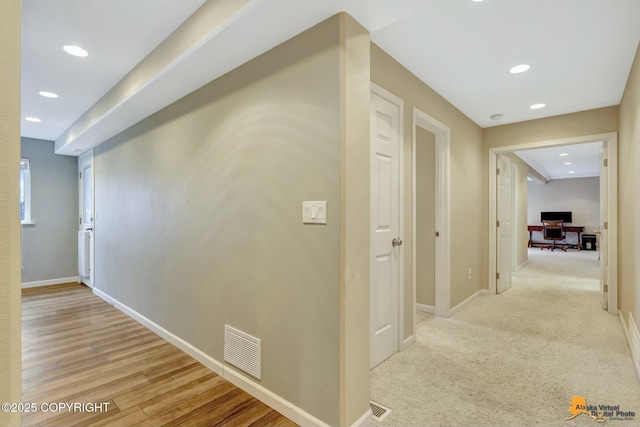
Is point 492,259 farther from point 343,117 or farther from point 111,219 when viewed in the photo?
point 111,219

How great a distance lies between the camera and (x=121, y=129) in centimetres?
379

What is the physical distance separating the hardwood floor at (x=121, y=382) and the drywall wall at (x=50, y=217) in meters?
2.26

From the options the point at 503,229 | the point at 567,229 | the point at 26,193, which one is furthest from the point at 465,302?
the point at 567,229

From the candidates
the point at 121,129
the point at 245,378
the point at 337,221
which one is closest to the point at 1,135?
the point at 337,221

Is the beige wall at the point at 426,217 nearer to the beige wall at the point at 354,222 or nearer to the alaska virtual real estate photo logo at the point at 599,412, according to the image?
the alaska virtual real estate photo logo at the point at 599,412

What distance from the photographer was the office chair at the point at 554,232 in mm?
10359

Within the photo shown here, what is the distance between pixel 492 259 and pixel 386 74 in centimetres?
317

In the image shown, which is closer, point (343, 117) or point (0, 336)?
point (0, 336)

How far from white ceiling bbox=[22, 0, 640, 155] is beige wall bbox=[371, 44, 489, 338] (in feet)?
0.44

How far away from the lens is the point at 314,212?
1.75 meters

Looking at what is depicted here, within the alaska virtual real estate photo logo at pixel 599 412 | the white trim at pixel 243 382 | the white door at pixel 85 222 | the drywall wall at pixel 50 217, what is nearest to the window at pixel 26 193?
the drywall wall at pixel 50 217

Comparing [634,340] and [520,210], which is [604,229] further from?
[520,210]

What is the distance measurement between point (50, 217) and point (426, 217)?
19.7 ft

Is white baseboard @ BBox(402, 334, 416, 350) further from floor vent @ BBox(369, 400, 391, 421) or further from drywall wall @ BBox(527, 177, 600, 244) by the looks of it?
drywall wall @ BBox(527, 177, 600, 244)
